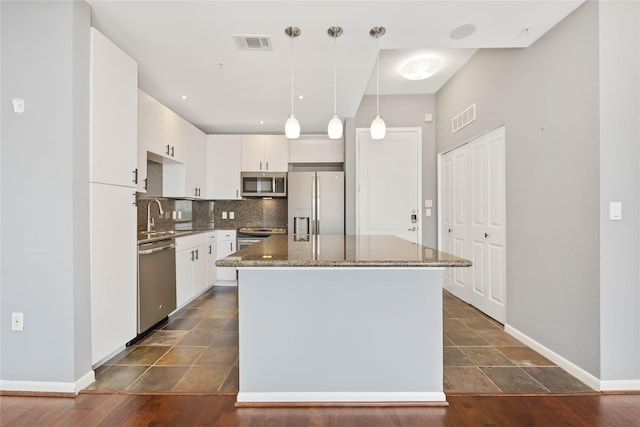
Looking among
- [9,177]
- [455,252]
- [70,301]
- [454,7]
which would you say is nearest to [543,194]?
[454,7]

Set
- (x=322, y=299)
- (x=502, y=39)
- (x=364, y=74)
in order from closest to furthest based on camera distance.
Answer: (x=322, y=299) < (x=502, y=39) < (x=364, y=74)

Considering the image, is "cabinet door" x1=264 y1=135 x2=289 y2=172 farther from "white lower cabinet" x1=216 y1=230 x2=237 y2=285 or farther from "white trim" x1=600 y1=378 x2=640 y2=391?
"white trim" x1=600 y1=378 x2=640 y2=391

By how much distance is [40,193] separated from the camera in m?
2.06

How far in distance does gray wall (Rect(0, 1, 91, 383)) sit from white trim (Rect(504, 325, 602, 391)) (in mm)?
3309

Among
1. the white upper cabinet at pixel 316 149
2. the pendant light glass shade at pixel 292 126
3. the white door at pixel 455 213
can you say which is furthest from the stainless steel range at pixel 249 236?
the pendant light glass shade at pixel 292 126

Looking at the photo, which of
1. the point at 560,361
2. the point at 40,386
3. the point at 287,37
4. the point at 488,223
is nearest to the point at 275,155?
the point at 287,37

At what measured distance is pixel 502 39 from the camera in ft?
8.39

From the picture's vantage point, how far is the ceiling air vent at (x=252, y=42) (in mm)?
2484

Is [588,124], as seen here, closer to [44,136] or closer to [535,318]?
[535,318]

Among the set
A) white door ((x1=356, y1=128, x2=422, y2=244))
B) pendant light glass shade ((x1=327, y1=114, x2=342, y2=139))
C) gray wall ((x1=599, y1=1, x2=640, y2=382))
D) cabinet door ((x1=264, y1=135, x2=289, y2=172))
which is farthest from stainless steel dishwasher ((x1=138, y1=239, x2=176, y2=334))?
gray wall ((x1=599, y1=1, x2=640, y2=382))

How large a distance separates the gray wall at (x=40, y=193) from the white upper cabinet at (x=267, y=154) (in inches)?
119

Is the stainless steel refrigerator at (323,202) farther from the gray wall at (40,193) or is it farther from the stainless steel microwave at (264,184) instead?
the gray wall at (40,193)

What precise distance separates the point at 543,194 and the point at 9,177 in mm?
3774

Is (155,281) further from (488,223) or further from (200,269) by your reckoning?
(488,223)
